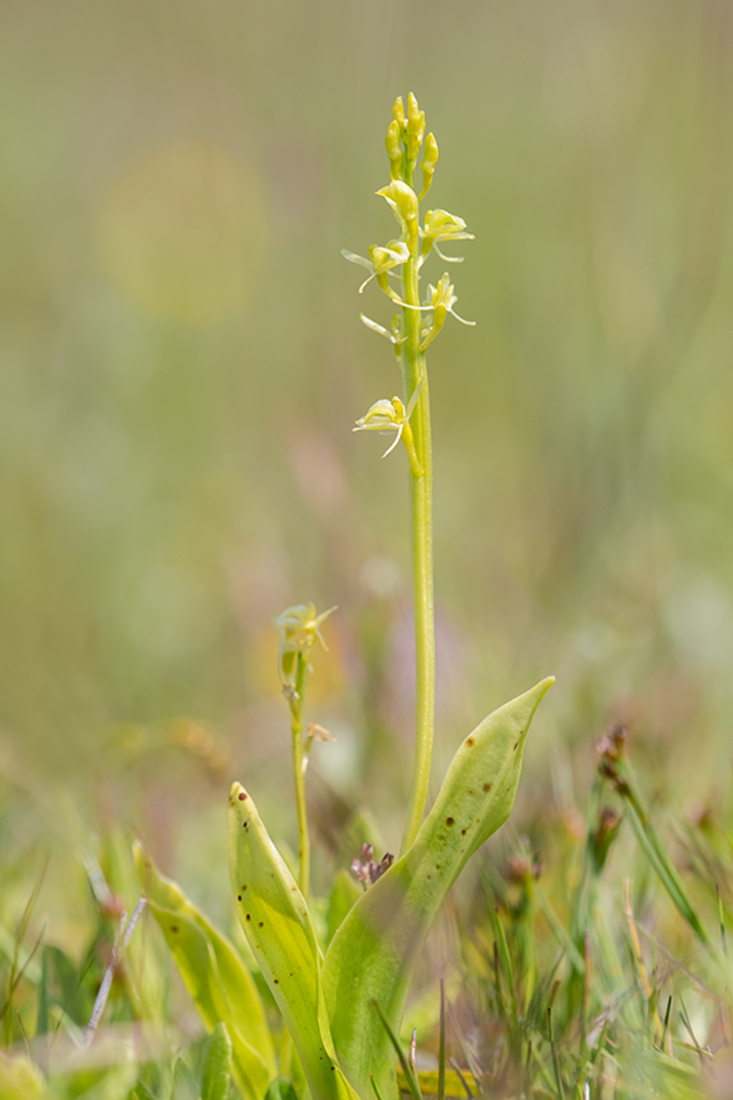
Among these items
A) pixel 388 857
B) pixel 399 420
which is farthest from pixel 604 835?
pixel 399 420

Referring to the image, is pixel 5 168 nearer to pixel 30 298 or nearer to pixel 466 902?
pixel 30 298

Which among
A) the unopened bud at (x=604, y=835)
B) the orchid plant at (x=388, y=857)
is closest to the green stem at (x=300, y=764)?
the orchid plant at (x=388, y=857)

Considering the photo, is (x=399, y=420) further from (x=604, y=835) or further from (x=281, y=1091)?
(x=281, y=1091)

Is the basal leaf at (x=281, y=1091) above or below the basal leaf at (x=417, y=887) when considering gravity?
below

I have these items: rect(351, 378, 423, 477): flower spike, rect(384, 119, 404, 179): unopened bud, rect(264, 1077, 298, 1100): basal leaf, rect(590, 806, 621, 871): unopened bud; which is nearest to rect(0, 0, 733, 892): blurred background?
rect(590, 806, 621, 871): unopened bud

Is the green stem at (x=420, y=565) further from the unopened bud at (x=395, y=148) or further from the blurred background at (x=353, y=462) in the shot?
the blurred background at (x=353, y=462)
